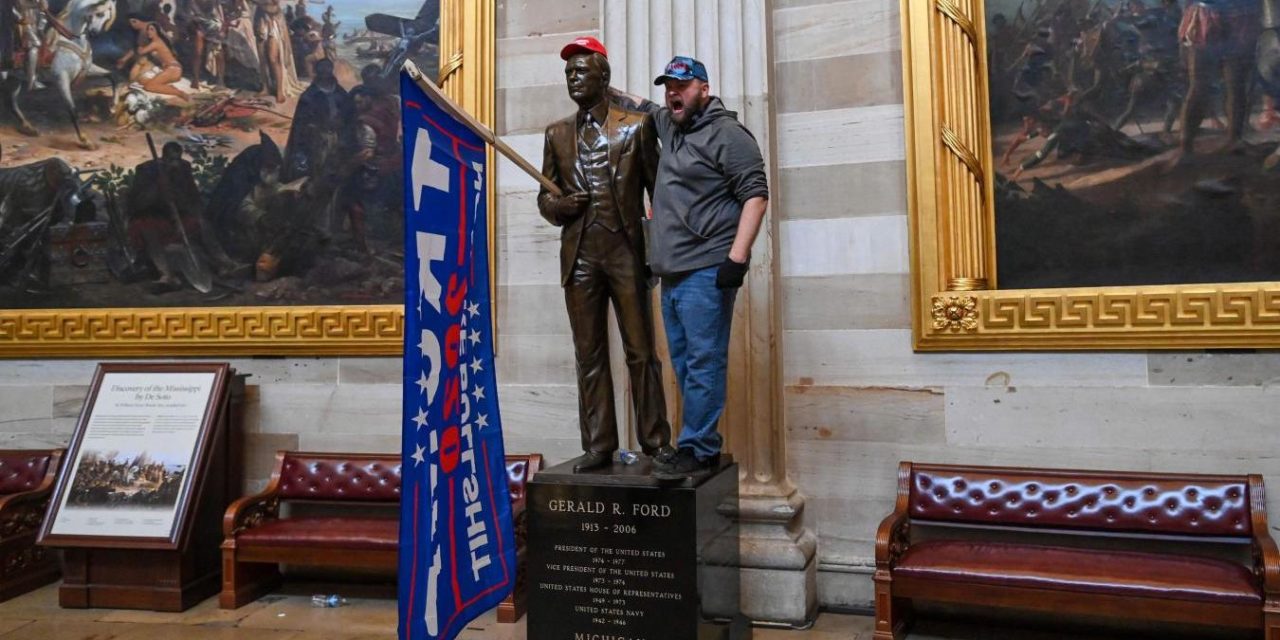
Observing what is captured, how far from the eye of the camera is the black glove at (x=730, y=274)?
11.8ft

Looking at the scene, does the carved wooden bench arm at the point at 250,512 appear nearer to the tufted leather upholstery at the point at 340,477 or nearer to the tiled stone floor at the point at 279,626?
the tufted leather upholstery at the point at 340,477


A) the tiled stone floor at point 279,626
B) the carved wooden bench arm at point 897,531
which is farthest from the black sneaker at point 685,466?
the tiled stone floor at point 279,626

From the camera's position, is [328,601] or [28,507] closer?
[328,601]

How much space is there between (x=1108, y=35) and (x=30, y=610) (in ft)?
23.2

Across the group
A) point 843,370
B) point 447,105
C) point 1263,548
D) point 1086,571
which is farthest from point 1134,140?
point 447,105

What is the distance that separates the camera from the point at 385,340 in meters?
5.85

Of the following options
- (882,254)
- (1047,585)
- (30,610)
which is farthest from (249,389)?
(1047,585)

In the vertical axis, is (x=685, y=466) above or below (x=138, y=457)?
above

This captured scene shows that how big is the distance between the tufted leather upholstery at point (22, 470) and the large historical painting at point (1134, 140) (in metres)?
6.34

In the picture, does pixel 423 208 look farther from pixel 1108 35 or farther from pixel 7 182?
pixel 7 182

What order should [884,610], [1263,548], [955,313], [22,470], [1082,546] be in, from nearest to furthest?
[1263,548], [884,610], [1082,546], [955,313], [22,470]

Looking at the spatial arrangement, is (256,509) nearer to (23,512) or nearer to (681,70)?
(23,512)

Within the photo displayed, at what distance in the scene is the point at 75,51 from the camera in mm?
6484

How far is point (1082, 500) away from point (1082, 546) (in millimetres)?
306
